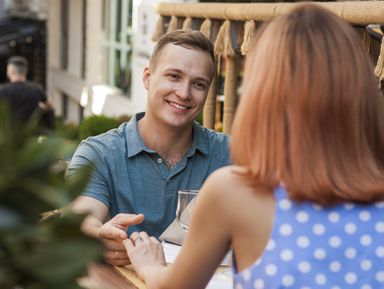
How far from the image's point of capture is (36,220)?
2.93ft

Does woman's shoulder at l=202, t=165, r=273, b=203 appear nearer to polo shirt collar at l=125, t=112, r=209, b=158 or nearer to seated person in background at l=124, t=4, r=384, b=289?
seated person in background at l=124, t=4, r=384, b=289

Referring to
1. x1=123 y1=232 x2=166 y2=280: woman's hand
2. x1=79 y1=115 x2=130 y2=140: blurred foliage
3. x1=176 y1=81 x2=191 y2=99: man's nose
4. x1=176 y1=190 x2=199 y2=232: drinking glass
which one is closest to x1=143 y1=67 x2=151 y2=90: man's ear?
x1=176 y1=81 x2=191 y2=99: man's nose

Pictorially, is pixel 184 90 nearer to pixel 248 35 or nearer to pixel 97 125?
pixel 248 35

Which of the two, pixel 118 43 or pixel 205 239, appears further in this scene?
pixel 118 43

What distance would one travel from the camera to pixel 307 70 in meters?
1.41

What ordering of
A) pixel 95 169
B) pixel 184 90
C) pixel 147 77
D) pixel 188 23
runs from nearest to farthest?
pixel 95 169
pixel 184 90
pixel 147 77
pixel 188 23

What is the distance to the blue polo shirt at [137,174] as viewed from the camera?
2.49 m

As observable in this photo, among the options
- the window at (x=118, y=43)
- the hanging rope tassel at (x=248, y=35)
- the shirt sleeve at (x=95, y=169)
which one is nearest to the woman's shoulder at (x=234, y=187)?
the shirt sleeve at (x=95, y=169)

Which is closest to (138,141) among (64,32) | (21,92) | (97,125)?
(97,125)

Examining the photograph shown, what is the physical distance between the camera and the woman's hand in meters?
1.95

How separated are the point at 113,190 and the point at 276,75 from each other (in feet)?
3.83

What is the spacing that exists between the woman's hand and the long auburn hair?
56cm

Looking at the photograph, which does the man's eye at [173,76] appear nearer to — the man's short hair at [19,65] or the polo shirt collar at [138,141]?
the polo shirt collar at [138,141]

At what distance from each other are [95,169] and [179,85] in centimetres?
35
